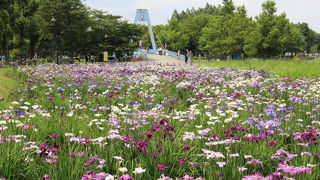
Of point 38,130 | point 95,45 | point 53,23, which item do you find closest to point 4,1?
point 53,23

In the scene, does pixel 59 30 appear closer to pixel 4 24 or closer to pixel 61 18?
pixel 61 18

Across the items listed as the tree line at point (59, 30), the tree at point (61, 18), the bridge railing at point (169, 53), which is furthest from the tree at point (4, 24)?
the bridge railing at point (169, 53)

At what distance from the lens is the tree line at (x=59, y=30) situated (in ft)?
100

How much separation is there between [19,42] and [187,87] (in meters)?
33.7

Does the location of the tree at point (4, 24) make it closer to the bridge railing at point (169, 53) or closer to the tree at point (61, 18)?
the tree at point (61, 18)

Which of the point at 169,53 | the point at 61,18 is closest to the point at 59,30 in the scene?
the point at 61,18

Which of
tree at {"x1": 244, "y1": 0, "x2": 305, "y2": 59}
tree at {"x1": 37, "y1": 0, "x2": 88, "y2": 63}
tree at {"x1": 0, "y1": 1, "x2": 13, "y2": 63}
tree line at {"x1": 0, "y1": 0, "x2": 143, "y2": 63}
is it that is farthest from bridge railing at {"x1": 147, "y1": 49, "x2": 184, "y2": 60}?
tree at {"x1": 0, "y1": 1, "x2": 13, "y2": 63}

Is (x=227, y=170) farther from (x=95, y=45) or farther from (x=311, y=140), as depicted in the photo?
(x=95, y=45)

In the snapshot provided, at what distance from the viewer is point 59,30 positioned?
105 ft

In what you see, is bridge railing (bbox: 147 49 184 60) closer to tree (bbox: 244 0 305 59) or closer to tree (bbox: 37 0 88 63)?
tree (bbox: 244 0 305 59)

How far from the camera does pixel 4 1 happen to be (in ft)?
96.2

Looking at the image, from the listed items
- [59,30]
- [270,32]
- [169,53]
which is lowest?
[169,53]

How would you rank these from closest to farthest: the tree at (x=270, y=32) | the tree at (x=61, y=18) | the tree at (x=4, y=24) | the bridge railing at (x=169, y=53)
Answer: the tree at (x=4, y=24) → the tree at (x=61, y=18) → the tree at (x=270, y=32) → the bridge railing at (x=169, y=53)

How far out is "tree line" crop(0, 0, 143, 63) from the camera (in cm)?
3058
